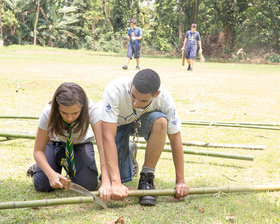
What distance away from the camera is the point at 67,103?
239 cm

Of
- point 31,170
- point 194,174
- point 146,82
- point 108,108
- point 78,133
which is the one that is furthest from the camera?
point 194,174

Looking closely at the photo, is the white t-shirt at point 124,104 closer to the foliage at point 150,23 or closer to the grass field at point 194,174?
the grass field at point 194,174

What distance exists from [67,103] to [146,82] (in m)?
0.57

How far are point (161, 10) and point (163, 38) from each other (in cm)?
208

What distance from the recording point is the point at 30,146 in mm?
3852

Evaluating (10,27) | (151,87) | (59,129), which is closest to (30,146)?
(59,129)

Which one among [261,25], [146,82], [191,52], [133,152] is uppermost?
[261,25]

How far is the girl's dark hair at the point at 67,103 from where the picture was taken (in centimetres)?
240

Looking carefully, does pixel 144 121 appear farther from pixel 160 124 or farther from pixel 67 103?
pixel 67 103

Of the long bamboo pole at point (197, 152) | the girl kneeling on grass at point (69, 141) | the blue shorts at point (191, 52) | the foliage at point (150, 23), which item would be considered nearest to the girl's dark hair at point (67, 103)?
the girl kneeling on grass at point (69, 141)

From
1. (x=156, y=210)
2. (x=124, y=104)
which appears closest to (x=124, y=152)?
(x=124, y=104)

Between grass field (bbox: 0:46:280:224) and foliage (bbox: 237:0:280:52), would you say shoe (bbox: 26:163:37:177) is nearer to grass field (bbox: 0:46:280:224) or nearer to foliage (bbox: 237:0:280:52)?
grass field (bbox: 0:46:280:224)

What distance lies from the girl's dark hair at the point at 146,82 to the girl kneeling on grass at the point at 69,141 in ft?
1.50

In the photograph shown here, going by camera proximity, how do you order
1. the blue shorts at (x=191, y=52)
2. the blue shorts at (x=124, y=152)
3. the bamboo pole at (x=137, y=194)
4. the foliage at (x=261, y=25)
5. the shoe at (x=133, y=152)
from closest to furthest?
1. the bamboo pole at (x=137, y=194)
2. the blue shorts at (x=124, y=152)
3. the shoe at (x=133, y=152)
4. the blue shorts at (x=191, y=52)
5. the foliage at (x=261, y=25)
